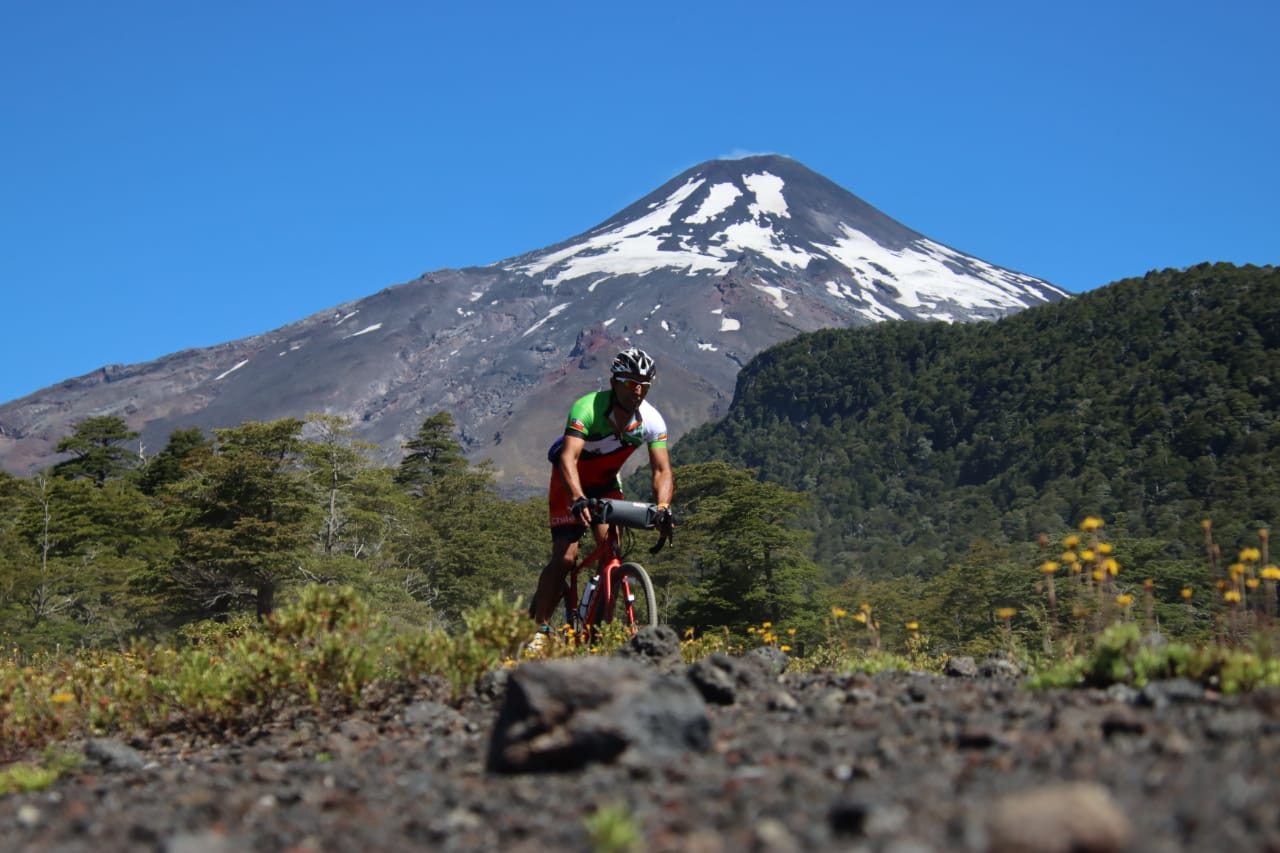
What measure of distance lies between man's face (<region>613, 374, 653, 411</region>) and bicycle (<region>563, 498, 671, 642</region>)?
0.56 meters

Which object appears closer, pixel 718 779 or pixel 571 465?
pixel 718 779

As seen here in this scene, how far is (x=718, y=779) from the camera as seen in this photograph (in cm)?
321

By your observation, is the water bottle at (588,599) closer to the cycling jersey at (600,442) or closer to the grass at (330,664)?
the cycling jersey at (600,442)

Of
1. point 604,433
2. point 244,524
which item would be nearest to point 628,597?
point 604,433

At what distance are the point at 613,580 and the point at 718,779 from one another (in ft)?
13.3

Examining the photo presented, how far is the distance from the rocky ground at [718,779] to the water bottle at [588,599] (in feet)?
8.47

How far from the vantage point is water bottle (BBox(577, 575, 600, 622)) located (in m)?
7.23

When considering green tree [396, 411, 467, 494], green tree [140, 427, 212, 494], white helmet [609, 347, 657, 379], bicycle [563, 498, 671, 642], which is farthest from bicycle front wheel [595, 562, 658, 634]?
green tree [396, 411, 467, 494]

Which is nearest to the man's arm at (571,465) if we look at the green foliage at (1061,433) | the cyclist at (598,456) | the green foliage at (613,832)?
the cyclist at (598,456)

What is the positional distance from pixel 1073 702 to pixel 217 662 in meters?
3.78

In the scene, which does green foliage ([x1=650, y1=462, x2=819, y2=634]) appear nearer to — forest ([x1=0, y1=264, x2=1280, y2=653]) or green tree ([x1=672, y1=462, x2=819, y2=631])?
green tree ([x1=672, y1=462, x2=819, y2=631])


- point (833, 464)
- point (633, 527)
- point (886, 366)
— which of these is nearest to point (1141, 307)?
point (833, 464)

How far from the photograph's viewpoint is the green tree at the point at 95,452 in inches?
2606

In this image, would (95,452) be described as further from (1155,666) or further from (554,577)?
(1155,666)
